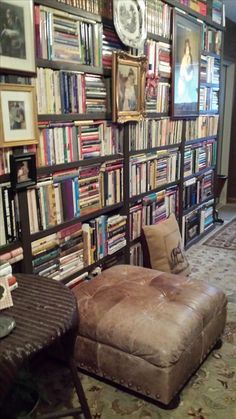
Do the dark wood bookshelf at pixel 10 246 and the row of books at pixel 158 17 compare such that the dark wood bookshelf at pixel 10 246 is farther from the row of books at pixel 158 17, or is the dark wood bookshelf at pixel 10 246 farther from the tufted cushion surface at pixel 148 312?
the row of books at pixel 158 17

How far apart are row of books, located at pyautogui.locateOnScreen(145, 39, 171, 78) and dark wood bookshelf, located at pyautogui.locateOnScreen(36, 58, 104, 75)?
610mm

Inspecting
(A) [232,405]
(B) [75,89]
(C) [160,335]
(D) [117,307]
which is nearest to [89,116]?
(B) [75,89]

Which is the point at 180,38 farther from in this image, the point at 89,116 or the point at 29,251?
the point at 29,251

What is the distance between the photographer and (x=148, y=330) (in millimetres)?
1661

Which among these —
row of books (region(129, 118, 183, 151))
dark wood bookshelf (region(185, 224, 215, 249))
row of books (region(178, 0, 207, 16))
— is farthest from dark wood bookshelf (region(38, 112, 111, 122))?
dark wood bookshelf (region(185, 224, 215, 249))

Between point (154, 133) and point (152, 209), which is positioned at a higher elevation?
point (154, 133)

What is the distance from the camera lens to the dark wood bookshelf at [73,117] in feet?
6.15

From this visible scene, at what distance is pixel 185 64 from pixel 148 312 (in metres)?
→ 2.21

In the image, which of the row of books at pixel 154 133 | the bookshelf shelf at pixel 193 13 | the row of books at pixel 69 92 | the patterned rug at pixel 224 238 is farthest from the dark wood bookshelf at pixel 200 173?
the row of books at pixel 69 92

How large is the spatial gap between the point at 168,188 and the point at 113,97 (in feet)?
3.82

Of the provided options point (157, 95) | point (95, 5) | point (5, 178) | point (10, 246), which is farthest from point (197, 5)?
point (10, 246)

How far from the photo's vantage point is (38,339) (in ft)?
3.87

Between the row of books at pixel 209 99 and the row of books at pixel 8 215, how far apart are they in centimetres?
241

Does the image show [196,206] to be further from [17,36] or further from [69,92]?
[17,36]
